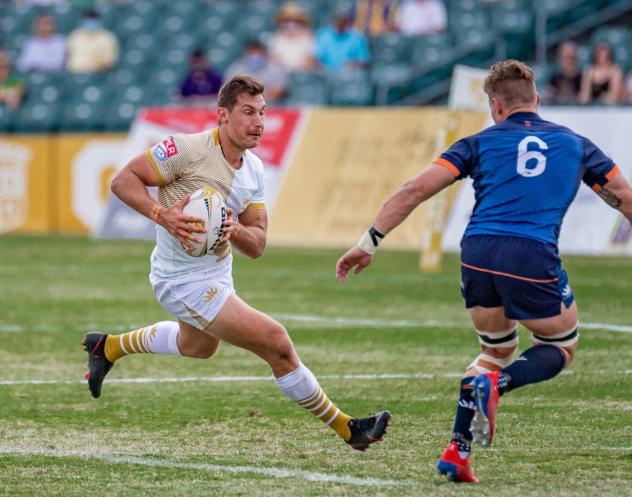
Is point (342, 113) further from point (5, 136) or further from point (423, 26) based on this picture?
point (5, 136)

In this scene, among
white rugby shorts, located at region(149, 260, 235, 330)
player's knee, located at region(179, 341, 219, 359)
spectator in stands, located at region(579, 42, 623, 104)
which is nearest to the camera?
white rugby shorts, located at region(149, 260, 235, 330)

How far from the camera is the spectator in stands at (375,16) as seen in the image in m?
23.2

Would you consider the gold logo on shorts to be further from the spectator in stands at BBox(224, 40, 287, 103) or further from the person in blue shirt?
the spectator in stands at BBox(224, 40, 287, 103)

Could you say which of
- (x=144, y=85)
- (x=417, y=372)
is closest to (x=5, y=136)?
(x=144, y=85)

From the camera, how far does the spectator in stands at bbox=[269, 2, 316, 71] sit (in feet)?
75.4

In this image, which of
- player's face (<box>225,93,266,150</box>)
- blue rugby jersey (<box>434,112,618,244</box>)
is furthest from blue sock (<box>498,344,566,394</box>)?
player's face (<box>225,93,266,150</box>)

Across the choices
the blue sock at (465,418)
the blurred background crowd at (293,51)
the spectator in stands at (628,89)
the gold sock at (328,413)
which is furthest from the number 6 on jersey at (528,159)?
the spectator in stands at (628,89)

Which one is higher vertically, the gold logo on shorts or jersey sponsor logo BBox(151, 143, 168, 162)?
jersey sponsor logo BBox(151, 143, 168, 162)

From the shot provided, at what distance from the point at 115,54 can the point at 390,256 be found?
9.69m

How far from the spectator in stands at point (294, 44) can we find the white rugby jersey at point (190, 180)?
52.3ft

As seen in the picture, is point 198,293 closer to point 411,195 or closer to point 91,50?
point 411,195

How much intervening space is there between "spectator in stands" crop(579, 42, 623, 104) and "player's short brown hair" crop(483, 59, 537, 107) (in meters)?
12.1

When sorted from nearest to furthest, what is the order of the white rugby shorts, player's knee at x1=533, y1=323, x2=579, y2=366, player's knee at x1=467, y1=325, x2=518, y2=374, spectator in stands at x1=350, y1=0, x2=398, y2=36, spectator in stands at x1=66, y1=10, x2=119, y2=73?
player's knee at x1=533, y1=323, x2=579, y2=366
player's knee at x1=467, y1=325, x2=518, y2=374
the white rugby shorts
spectator in stands at x1=350, y1=0, x2=398, y2=36
spectator in stands at x1=66, y1=10, x2=119, y2=73

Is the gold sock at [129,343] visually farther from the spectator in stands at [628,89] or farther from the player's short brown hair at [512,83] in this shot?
the spectator in stands at [628,89]
